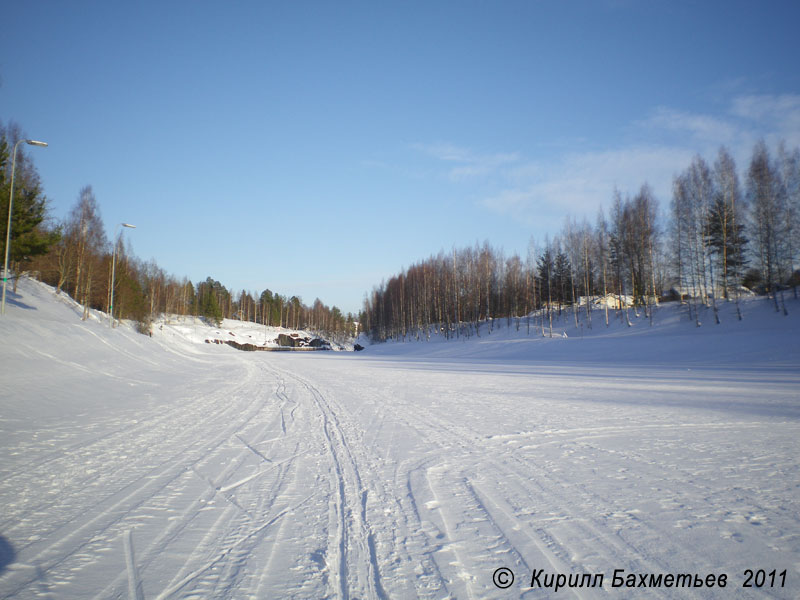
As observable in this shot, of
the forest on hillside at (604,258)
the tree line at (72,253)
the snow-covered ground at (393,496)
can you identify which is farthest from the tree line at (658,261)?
the tree line at (72,253)

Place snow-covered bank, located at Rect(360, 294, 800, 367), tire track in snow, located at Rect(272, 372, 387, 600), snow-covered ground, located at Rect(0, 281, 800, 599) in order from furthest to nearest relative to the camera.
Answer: snow-covered bank, located at Rect(360, 294, 800, 367)
snow-covered ground, located at Rect(0, 281, 800, 599)
tire track in snow, located at Rect(272, 372, 387, 600)

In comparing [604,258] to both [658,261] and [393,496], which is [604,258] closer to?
[658,261]

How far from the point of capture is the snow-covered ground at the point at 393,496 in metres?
2.34

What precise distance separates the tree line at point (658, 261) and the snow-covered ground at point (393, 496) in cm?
2256

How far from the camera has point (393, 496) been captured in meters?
3.51

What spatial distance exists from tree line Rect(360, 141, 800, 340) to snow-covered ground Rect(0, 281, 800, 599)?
22.6 metres

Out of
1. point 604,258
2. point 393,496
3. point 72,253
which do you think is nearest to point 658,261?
point 604,258

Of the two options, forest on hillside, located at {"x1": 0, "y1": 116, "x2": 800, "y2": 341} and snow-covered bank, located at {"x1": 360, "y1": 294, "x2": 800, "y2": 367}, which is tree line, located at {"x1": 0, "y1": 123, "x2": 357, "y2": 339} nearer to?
forest on hillside, located at {"x1": 0, "y1": 116, "x2": 800, "y2": 341}

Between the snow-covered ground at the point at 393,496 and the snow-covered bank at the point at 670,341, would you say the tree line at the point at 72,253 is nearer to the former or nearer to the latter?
the snow-covered ground at the point at 393,496

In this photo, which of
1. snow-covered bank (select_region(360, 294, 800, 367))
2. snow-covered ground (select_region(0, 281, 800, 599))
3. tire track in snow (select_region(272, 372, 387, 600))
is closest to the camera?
tire track in snow (select_region(272, 372, 387, 600))

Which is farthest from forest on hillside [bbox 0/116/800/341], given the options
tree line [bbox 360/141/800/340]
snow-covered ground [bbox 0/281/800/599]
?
snow-covered ground [bbox 0/281/800/599]

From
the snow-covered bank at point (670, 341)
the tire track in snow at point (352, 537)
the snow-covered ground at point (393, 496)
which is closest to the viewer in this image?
the tire track in snow at point (352, 537)

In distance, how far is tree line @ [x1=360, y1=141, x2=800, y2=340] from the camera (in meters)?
24.6

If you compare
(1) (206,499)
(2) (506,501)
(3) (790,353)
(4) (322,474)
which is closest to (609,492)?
(2) (506,501)
